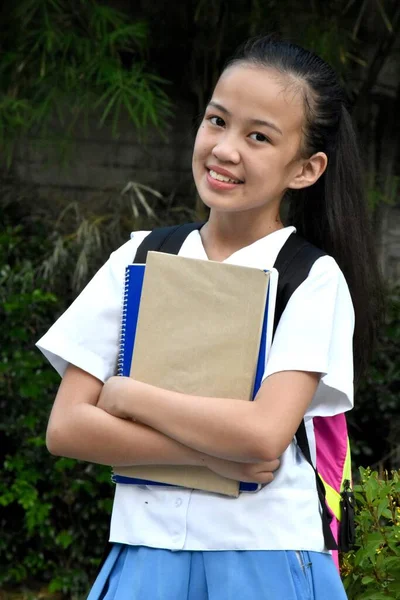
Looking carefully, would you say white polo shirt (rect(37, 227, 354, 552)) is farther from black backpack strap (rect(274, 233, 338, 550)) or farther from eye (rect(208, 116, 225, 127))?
eye (rect(208, 116, 225, 127))

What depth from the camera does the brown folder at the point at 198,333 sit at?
1.56 m

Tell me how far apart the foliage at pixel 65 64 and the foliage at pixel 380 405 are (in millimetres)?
1417

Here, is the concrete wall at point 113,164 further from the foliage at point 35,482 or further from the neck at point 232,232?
the neck at point 232,232

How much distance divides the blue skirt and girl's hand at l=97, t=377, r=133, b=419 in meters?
0.21

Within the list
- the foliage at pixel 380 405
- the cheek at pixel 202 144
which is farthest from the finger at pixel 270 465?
the foliage at pixel 380 405

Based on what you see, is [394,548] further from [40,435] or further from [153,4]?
[153,4]

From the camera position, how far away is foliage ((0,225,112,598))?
4.06 meters

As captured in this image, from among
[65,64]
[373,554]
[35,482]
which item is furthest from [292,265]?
[65,64]

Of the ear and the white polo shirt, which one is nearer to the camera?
the white polo shirt

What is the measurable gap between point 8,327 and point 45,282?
0.94ft

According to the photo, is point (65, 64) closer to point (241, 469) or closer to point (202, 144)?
point (202, 144)

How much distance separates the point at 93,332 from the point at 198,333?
186mm

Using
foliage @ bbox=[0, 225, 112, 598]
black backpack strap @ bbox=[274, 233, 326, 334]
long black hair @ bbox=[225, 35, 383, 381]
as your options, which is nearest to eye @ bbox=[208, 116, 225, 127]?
long black hair @ bbox=[225, 35, 383, 381]

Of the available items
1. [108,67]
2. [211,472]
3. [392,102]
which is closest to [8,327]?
[108,67]
